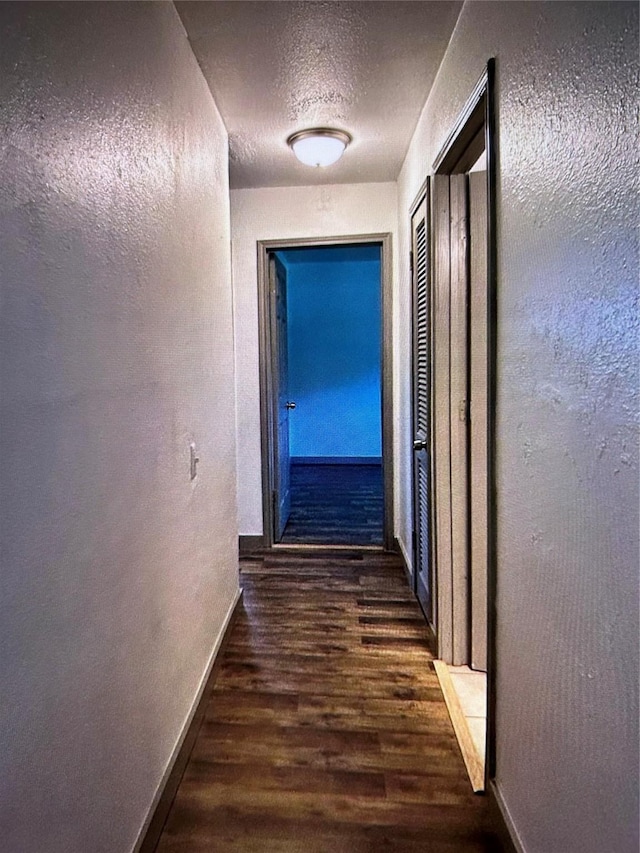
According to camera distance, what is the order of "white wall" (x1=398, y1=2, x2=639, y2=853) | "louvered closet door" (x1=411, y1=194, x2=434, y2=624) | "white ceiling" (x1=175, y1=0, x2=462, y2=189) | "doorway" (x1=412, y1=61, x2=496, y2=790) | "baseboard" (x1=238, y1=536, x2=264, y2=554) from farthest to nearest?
"baseboard" (x1=238, y1=536, x2=264, y2=554), "louvered closet door" (x1=411, y1=194, x2=434, y2=624), "doorway" (x1=412, y1=61, x2=496, y2=790), "white ceiling" (x1=175, y1=0, x2=462, y2=189), "white wall" (x1=398, y1=2, x2=639, y2=853)

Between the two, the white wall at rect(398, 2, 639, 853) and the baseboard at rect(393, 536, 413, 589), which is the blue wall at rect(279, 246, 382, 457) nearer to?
the baseboard at rect(393, 536, 413, 589)

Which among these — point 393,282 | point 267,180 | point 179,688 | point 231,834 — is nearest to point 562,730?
point 231,834

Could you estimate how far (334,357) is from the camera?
6.61 m

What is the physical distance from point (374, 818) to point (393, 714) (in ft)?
1.50

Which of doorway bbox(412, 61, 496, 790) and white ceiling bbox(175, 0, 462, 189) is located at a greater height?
white ceiling bbox(175, 0, 462, 189)

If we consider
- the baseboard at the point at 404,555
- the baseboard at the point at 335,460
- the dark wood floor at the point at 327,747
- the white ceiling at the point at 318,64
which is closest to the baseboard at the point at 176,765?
the dark wood floor at the point at 327,747

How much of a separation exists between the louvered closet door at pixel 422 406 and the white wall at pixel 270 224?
2.65 feet

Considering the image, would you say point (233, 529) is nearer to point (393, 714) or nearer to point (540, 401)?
point (393, 714)

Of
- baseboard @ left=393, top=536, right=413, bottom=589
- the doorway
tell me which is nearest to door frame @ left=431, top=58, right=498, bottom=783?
the doorway

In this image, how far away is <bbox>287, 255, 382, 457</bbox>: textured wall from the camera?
21.4ft

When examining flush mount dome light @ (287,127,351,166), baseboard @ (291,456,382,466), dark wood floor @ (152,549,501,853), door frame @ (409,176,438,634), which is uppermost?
flush mount dome light @ (287,127,351,166)

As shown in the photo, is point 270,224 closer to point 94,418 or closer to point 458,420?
point 458,420

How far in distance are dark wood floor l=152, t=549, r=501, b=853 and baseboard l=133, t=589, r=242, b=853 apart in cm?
4

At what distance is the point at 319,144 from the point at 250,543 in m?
2.48
